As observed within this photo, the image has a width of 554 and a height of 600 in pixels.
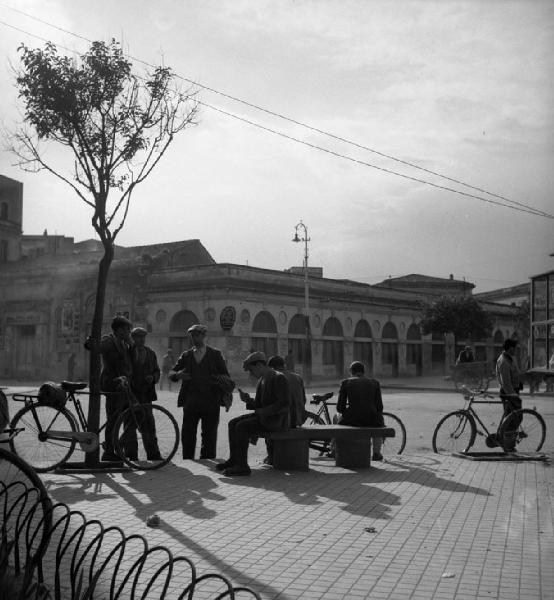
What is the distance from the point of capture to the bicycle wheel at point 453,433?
11.6m

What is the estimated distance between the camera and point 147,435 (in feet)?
31.8

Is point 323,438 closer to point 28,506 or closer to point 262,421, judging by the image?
point 262,421

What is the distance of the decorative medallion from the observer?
41.8 metres

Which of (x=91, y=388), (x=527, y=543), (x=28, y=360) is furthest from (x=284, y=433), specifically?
(x=28, y=360)

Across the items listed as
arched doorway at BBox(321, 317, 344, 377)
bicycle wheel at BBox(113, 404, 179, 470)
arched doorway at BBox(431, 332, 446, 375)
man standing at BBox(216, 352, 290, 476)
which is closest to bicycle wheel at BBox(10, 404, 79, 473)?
bicycle wheel at BBox(113, 404, 179, 470)

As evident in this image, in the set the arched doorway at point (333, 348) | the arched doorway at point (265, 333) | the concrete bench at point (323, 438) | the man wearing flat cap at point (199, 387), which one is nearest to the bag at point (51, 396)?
the man wearing flat cap at point (199, 387)

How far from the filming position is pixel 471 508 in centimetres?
750

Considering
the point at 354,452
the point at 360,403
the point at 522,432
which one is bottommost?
the point at 354,452

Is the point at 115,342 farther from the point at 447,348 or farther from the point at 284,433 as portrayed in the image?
the point at 447,348

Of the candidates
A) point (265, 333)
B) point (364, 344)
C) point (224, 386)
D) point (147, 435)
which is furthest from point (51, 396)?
point (364, 344)

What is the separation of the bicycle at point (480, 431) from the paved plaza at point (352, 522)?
764mm

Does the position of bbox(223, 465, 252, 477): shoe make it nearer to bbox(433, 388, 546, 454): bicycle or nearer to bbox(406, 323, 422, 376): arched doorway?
bbox(433, 388, 546, 454): bicycle

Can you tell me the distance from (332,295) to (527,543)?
1739 inches

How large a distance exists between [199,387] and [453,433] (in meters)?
3.97
